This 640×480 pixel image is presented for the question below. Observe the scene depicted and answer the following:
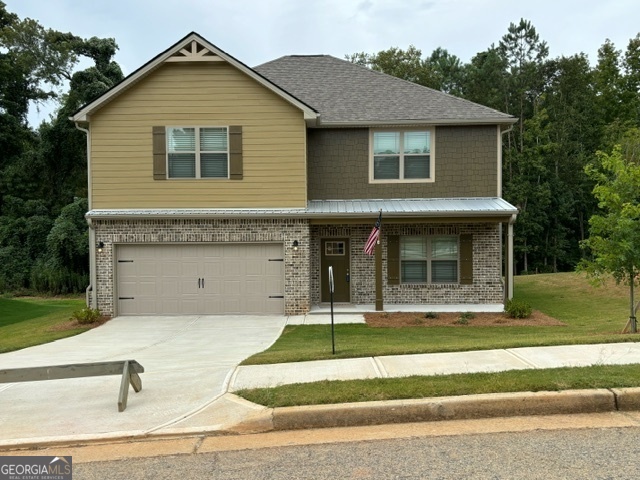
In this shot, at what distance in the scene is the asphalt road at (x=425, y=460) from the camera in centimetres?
414

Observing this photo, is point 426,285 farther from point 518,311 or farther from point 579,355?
point 579,355

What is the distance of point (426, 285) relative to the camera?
53.2 ft

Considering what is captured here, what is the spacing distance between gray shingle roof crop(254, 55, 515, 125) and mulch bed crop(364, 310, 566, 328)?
5.78 m

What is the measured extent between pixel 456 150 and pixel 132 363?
1253 cm

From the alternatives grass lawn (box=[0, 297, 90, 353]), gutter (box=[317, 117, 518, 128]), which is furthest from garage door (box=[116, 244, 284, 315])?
gutter (box=[317, 117, 518, 128])

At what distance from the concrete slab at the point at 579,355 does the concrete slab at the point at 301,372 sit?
2188mm

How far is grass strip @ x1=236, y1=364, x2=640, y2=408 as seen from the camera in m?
5.58

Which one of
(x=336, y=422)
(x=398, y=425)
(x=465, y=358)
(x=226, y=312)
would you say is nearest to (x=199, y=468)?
(x=336, y=422)

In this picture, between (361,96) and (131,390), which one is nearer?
(131,390)

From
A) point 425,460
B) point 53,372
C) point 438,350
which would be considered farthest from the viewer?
point 438,350

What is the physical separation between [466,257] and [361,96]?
20.8 ft

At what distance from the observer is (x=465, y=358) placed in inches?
290

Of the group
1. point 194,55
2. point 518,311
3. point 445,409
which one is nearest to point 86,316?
point 194,55

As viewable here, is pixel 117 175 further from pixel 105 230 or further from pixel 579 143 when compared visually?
pixel 579 143
